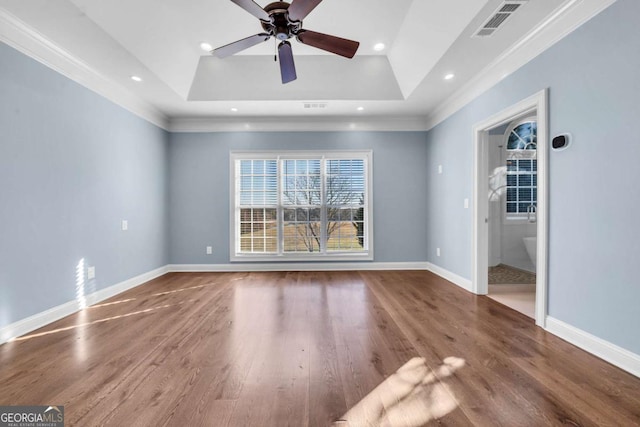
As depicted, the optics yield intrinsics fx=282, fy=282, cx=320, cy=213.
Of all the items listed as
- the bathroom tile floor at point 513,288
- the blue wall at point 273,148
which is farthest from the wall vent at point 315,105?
the bathroom tile floor at point 513,288

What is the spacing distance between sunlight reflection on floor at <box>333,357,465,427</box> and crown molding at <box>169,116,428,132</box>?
392 cm

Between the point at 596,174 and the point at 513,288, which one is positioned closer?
the point at 596,174

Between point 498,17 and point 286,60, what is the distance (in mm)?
1795

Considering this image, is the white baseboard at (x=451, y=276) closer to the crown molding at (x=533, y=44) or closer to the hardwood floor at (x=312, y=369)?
the hardwood floor at (x=312, y=369)

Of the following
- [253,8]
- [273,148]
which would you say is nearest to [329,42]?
[253,8]

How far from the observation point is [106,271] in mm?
3414

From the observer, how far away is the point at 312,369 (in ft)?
6.01

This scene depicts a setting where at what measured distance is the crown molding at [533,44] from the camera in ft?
6.81

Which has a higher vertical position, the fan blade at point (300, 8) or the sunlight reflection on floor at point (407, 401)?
the fan blade at point (300, 8)

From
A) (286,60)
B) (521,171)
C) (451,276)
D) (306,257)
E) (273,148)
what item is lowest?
(451,276)

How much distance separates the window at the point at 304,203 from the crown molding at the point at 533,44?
74.0 inches

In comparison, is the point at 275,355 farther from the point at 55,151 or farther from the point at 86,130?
the point at 86,130

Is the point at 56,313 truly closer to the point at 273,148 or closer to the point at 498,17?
the point at 273,148

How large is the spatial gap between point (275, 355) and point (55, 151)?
2848mm
